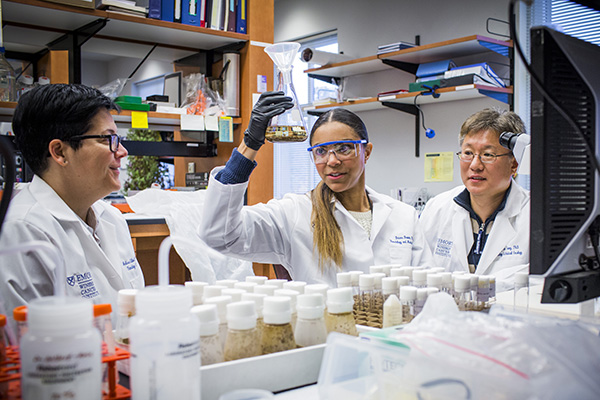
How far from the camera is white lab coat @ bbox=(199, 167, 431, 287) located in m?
1.91

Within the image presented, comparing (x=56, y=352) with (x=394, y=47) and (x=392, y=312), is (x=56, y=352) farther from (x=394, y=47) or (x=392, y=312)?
(x=394, y=47)

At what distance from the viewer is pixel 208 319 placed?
2.78 ft

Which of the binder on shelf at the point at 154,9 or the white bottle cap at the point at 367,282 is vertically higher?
the binder on shelf at the point at 154,9

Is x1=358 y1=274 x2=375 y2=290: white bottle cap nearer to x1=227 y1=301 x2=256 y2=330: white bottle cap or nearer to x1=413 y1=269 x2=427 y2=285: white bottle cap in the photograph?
x1=413 y1=269 x2=427 y2=285: white bottle cap

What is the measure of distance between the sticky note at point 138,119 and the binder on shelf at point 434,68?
2.08m

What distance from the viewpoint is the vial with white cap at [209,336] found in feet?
2.77

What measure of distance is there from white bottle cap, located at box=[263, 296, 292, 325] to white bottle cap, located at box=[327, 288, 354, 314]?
97 millimetres

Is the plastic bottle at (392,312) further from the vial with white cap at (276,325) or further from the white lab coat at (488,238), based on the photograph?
the white lab coat at (488,238)

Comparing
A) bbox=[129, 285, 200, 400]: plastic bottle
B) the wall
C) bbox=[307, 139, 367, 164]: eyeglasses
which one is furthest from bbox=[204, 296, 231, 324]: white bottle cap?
the wall

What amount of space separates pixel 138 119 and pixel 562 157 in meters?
2.65

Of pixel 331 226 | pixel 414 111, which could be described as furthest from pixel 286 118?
pixel 414 111

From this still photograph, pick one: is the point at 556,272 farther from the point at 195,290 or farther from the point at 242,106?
the point at 242,106

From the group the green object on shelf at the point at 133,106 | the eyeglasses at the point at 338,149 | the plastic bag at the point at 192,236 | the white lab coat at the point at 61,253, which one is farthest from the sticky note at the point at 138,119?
the eyeglasses at the point at 338,149

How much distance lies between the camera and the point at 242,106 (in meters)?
3.60
